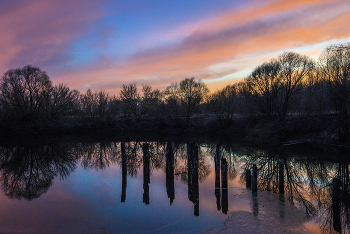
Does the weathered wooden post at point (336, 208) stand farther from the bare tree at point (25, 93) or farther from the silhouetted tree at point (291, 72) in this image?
the bare tree at point (25, 93)

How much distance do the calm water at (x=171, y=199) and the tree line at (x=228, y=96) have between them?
562 inches

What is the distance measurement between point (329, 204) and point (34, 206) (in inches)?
576

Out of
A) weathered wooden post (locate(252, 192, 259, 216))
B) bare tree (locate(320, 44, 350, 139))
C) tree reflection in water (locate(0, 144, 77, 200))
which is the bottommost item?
tree reflection in water (locate(0, 144, 77, 200))

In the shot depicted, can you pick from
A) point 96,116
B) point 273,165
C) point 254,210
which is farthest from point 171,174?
point 96,116

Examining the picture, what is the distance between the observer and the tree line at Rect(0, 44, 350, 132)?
86.8 ft

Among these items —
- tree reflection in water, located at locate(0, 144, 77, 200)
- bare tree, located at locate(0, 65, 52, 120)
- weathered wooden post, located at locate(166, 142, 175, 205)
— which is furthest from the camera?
bare tree, located at locate(0, 65, 52, 120)

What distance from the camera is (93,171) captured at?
1766cm

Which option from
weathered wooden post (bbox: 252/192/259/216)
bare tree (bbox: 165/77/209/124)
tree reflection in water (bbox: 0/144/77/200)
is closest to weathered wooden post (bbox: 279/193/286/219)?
weathered wooden post (bbox: 252/192/259/216)

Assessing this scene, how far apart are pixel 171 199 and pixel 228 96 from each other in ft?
146

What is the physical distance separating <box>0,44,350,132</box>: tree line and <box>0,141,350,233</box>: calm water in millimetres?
14272

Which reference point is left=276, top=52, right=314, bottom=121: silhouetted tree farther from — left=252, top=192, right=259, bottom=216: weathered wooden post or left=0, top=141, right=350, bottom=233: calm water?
left=252, top=192, right=259, bottom=216: weathered wooden post

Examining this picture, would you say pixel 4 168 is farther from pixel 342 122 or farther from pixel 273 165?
pixel 342 122

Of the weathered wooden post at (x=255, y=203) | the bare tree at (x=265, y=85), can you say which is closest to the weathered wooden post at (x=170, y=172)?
the weathered wooden post at (x=255, y=203)

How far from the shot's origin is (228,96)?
52031mm
